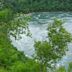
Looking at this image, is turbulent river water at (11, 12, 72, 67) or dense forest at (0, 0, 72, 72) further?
turbulent river water at (11, 12, 72, 67)

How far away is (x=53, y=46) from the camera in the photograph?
53.9 ft

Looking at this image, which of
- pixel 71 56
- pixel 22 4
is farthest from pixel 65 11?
pixel 71 56

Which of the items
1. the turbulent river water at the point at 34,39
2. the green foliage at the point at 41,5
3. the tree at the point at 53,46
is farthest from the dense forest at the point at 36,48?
the green foliage at the point at 41,5

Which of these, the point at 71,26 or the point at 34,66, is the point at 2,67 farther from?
the point at 71,26

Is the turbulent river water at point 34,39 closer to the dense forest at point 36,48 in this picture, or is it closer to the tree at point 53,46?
the dense forest at point 36,48

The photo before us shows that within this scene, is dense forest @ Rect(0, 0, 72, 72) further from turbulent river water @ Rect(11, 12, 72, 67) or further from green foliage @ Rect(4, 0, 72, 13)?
green foliage @ Rect(4, 0, 72, 13)

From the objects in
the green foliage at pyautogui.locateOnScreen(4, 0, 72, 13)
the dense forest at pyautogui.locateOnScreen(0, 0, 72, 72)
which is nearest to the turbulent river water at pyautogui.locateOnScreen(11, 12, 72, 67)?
the dense forest at pyautogui.locateOnScreen(0, 0, 72, 72)

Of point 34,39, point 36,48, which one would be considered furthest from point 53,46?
point 34,39

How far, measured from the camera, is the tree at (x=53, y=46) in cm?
1617

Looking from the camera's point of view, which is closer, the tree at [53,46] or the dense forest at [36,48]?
the tree at [53,46]

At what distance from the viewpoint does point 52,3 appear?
74812 mm

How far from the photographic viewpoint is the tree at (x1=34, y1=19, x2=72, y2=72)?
16.2 meters

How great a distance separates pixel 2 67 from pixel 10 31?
10.5 feet

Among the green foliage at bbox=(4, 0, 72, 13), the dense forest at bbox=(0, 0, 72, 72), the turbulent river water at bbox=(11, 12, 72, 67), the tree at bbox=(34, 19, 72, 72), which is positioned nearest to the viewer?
the tree at bbox=(34, 19, 72, 72)
